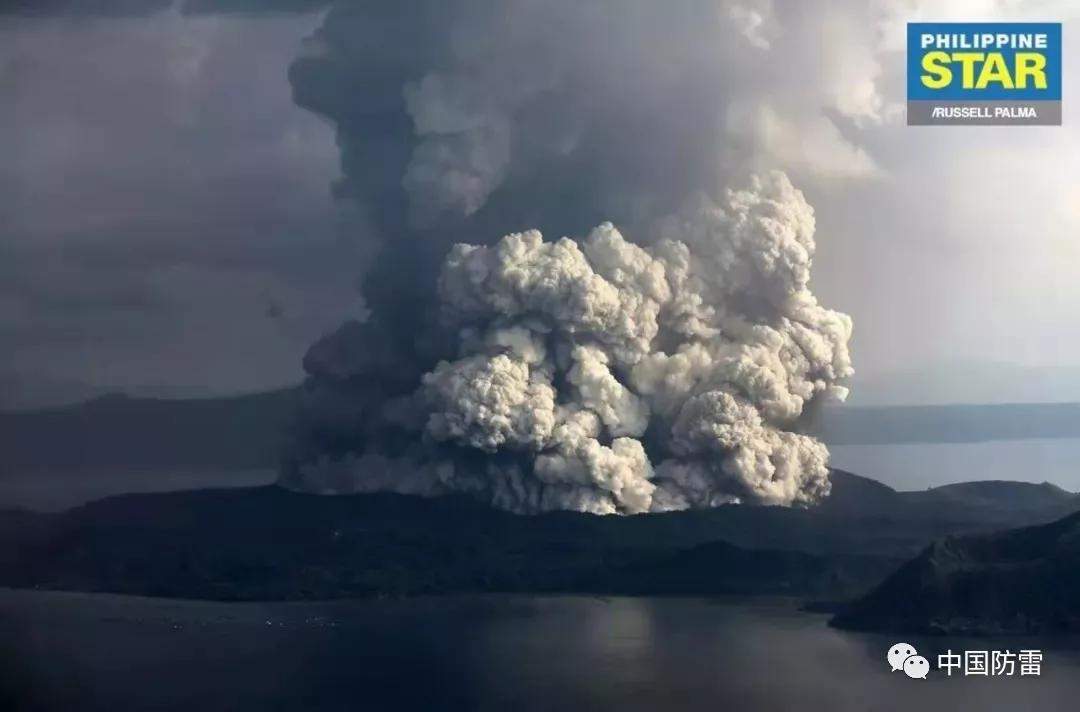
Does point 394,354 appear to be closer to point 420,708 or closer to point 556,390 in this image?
point 556,390

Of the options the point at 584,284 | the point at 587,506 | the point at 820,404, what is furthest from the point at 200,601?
the point at 820,404

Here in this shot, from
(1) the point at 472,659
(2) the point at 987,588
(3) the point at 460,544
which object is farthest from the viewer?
(3) the point at 460,544

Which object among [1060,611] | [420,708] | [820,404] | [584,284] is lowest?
[420,708]

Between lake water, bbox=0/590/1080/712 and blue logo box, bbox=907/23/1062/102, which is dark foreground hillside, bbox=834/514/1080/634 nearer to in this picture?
lake water, bbox=0/590/1080/712

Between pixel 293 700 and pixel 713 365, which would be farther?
pixel 713 365

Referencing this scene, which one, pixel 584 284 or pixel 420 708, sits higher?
pixel 584 284
